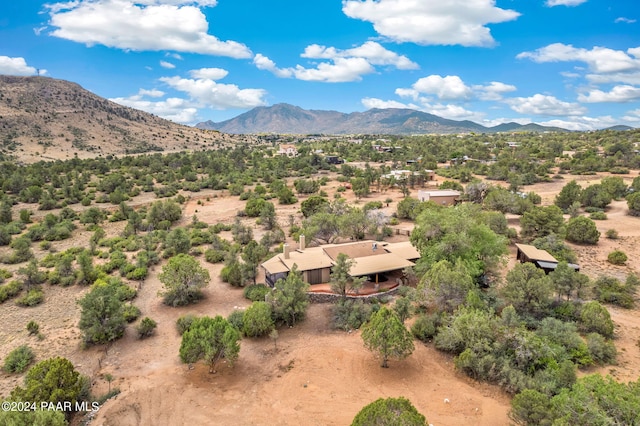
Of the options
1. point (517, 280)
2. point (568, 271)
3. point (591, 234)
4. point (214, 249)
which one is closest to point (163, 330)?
point (214, 249)

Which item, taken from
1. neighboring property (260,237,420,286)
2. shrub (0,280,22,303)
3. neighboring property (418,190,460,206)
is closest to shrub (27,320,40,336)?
shrub (0,280,22,303)

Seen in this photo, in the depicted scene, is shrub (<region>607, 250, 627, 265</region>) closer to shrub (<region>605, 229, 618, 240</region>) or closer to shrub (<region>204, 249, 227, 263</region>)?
shrub (<region>605, 229, 618, 240</region>)

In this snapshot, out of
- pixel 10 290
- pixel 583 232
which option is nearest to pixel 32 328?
pixel 10 290

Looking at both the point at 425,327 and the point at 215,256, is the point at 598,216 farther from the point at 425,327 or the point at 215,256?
the point at 215,256

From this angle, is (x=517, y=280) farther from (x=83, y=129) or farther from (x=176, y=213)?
(x=83, y=129)

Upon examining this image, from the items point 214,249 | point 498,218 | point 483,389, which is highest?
point 498,218
